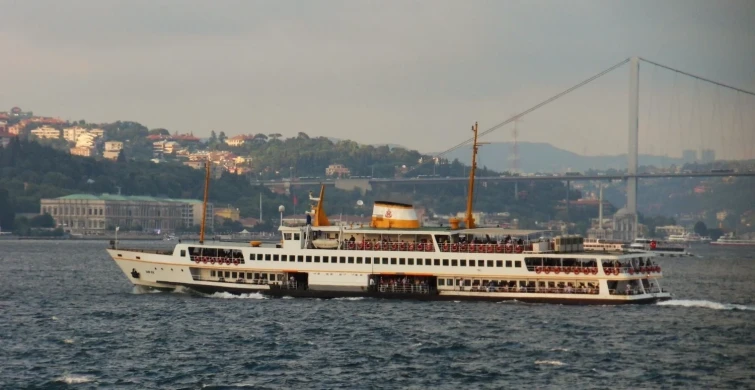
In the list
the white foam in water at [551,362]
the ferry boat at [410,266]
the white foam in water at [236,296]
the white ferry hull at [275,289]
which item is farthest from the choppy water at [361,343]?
the ferry boat at [410,266]

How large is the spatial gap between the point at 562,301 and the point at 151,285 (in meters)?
19.6

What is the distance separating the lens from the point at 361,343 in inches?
2003

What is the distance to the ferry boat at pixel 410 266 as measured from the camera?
2450 inches

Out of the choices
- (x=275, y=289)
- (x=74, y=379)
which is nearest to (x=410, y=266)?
(x=275, y=289)

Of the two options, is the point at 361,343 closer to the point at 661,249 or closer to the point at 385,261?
the point at 385,261

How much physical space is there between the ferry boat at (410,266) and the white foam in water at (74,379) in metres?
21.8

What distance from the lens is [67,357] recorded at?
4772 centimetres

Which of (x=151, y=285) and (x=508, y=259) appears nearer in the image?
(x=508, y=259)

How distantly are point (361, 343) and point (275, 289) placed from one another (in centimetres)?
1497

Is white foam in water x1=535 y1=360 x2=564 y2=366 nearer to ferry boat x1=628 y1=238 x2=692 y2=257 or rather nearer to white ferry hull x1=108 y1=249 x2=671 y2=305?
white ferry hull x1=108 y1=249 x2=671 y2=305

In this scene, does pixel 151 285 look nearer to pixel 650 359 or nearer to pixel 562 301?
pixel 562 301

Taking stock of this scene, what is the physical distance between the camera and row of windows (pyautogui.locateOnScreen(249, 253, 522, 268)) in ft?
206

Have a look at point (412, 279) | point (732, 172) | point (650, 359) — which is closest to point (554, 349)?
point (650, 359)

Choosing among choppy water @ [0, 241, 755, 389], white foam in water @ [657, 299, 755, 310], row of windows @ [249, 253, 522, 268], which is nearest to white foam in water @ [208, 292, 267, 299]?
choppy water @ [0, 241, 755, 389]
